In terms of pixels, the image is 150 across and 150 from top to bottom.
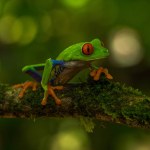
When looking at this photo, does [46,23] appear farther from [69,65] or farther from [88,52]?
[88,52]

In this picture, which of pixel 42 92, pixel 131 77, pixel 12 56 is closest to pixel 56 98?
pixel 42 92

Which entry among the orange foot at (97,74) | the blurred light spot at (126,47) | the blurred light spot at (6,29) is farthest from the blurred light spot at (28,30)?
the orange foot at (97,74)

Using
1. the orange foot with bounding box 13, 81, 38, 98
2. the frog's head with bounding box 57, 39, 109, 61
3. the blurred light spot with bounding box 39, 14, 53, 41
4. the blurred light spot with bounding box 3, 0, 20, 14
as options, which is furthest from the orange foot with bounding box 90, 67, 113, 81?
the blurred light spot with bounding box 39, 14, 53, 41

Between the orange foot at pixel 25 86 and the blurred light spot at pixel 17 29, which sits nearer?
the orange foot at pixel 25 86

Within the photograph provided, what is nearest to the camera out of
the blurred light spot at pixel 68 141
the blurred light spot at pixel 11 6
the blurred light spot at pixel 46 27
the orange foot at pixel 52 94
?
the orange foot at pixel 52 94

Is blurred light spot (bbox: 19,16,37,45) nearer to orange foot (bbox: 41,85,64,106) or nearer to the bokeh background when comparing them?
the bokeh background

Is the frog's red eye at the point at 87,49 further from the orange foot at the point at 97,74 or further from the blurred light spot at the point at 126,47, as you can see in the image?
the blurred light spot at the point at 126,47
